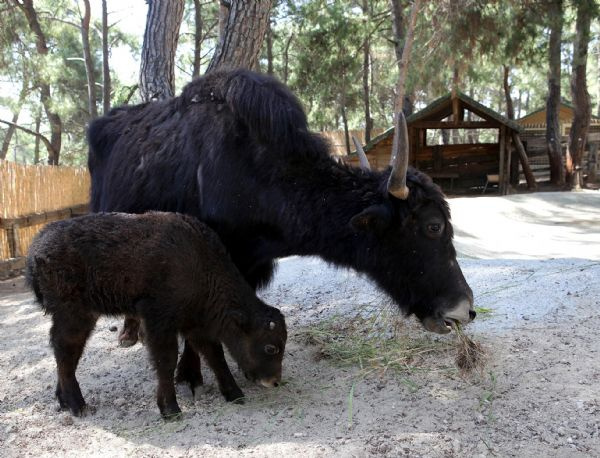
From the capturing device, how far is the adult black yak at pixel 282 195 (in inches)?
162

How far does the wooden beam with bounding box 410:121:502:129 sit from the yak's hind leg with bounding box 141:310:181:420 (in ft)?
59.5

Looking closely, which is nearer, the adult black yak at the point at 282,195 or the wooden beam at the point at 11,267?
the adult black yak at the point at 282,195

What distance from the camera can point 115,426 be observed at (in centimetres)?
402

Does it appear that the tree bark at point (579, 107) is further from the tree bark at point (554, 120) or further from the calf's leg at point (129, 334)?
the calf's leg at point (129, 334)

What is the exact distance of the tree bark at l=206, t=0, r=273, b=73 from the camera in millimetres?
7211

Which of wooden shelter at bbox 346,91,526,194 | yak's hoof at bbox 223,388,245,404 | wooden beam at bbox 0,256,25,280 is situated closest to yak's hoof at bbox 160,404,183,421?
yak's hoof at bbox 223,388,245,404

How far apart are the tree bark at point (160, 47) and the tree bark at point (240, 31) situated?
25.8 inches

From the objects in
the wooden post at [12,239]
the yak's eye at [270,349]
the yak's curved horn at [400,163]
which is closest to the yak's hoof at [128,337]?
the yak's eye at [270,349]

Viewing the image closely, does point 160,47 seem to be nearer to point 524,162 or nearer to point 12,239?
point 12,239

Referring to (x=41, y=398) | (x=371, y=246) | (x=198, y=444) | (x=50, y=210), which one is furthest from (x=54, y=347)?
(x=50, y=210)

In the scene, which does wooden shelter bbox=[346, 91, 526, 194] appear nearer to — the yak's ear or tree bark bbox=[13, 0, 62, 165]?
tree bark bbox=[13, 0, 62, 165]

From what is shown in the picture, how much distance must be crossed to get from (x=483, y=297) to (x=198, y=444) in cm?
331

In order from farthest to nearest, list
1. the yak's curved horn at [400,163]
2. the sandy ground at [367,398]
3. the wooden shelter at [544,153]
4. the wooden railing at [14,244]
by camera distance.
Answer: the wooden shelter at [544,153] < the wooden railing at [14,244] < the yak's curved horn at [400,163] < the sandy ground at [367,398]

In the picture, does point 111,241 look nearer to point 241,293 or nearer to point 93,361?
point 241,293
